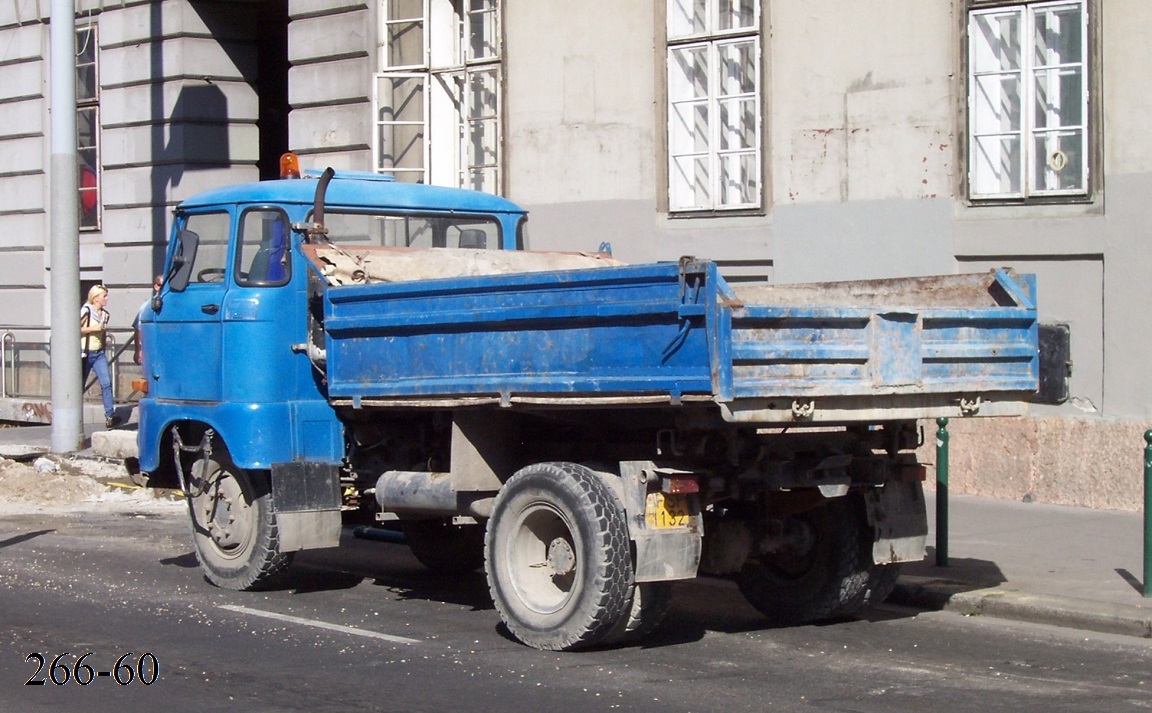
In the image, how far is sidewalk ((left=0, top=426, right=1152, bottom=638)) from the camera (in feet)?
29.3

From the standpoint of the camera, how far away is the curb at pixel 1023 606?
8641mm

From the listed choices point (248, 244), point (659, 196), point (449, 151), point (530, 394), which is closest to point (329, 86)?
point (449, 151)

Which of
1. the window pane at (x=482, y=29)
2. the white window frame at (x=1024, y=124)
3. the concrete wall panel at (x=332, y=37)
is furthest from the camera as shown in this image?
the concrete wall panel at (x=332, y=37)

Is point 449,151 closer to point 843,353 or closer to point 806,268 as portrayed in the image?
point 806,268

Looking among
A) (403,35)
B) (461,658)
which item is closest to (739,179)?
(403,35)

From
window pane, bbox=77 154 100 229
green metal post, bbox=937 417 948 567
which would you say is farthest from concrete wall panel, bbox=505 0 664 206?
window pane, bbox=77 154 100 229

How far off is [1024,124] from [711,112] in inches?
134

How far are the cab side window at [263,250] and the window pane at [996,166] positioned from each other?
6.68 meters

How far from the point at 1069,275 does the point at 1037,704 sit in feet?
22.6

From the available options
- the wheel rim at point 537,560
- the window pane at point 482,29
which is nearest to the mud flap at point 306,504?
the wheel rim at point 537,560

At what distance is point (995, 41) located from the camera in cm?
1366

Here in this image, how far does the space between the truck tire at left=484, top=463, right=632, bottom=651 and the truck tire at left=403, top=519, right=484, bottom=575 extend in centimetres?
231

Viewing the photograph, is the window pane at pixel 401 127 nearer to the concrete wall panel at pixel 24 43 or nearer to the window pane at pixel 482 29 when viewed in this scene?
the window pane at pixel 482 29

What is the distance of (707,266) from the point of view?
719cm
